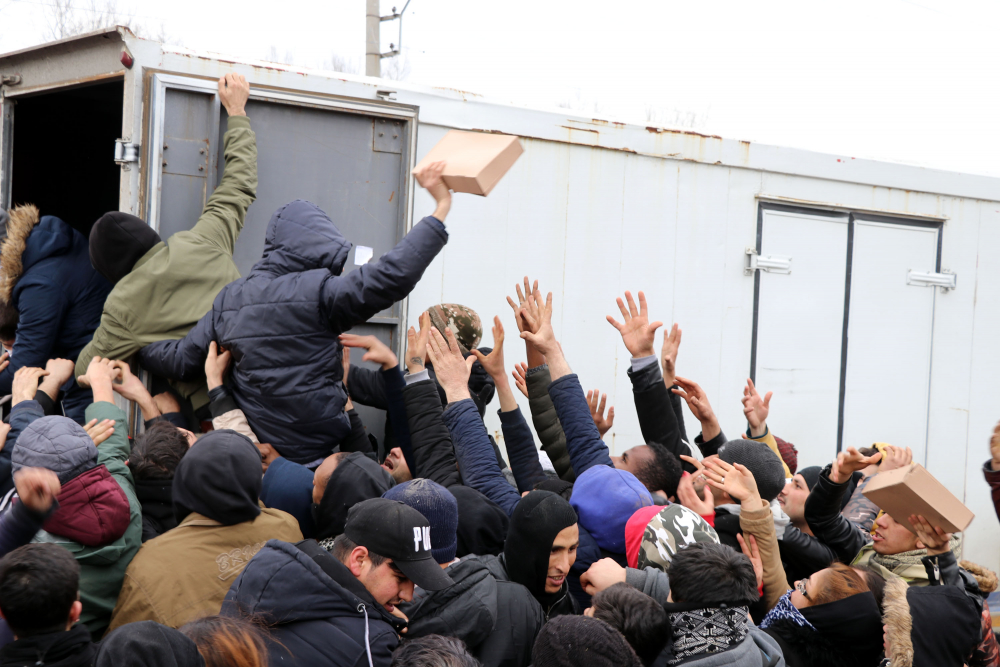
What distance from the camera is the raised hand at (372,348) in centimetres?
382

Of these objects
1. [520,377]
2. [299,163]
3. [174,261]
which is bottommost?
[520,377]

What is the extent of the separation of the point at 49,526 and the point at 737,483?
2213mm

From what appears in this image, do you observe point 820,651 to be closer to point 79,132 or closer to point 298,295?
point 298,295

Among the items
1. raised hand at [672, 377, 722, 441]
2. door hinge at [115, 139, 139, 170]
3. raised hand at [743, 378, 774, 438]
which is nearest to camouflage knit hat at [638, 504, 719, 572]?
raised hand at [672, 377, 722, 441]

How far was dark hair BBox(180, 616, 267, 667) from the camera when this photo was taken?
1817 mm

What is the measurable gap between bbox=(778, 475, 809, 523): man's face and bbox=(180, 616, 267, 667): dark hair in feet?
8.29

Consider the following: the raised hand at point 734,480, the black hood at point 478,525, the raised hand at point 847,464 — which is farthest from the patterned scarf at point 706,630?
the raised hand at point 847,464

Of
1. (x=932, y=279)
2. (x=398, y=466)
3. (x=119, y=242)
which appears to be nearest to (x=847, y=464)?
(x=398, y=466)

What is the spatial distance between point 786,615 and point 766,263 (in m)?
3.40

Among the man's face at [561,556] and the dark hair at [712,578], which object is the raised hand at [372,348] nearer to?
the man's face at [561,556]

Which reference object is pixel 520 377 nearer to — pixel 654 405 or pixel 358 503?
pixel 654 405

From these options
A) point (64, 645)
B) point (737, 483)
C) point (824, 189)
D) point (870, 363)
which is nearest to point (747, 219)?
point (824, 189)

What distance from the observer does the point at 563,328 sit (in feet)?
16.7

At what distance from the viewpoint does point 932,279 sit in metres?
6.24
